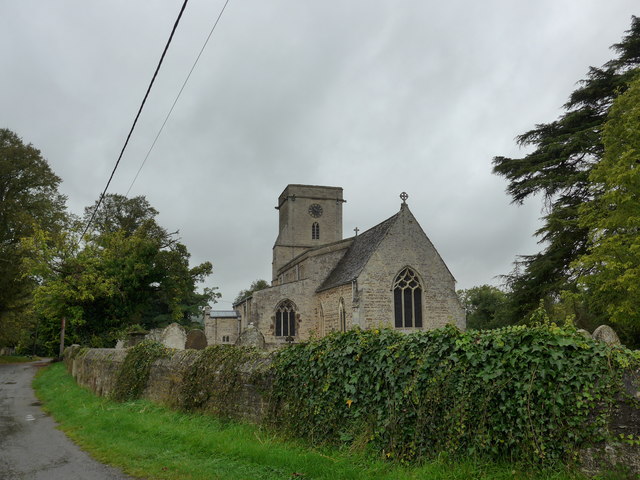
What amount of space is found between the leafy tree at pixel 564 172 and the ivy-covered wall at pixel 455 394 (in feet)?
58.7

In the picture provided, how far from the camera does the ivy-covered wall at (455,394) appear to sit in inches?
189

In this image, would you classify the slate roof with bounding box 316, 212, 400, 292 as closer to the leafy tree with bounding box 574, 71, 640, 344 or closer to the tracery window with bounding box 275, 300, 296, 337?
the tracery window with bounding box 275, 300, 296, 337

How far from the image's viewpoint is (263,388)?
827 centimetres

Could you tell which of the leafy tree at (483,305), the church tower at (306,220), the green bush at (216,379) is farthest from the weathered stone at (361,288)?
the leafy tree at (483,305)

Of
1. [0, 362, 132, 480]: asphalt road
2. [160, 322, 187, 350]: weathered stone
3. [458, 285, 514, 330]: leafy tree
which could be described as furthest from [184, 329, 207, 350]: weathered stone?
[458, 285, 514, 330]: leafy tree

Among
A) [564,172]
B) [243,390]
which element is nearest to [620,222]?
[564,172]

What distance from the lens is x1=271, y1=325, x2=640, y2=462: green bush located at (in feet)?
16.1

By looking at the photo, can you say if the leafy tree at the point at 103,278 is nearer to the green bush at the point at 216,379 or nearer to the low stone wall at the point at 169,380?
the low stone wall at the point at 169,380

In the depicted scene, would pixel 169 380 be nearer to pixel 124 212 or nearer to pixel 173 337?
pixel 173 337

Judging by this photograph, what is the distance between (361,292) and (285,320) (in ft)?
25.1

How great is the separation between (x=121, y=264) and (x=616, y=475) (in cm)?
2617

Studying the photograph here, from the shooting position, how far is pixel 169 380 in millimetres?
10867

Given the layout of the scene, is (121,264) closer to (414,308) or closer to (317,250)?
(317,250)

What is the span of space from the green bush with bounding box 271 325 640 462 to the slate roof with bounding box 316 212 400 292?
729 inches
